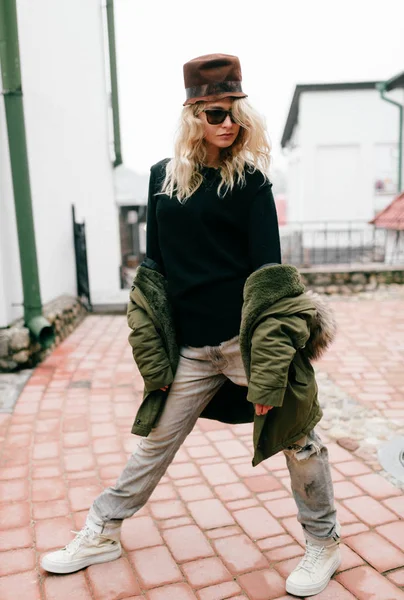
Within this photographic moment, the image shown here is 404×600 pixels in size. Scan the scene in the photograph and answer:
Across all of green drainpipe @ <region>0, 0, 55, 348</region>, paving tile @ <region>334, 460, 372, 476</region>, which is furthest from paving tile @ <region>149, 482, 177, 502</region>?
green drainpipe @ <region>0, 0, 55, 348</region>

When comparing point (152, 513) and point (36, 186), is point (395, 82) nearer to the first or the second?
point (36, 186)

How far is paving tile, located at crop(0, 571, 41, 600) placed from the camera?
214cm

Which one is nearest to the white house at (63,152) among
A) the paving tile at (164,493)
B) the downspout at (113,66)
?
the downspout at (113,66)

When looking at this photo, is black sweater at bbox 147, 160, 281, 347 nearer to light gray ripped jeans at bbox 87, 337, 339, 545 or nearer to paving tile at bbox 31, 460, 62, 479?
light gray ripped jeans at bbox 87, 337, 339, 545

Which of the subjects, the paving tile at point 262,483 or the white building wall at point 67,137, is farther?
the white building wall at point 67,137

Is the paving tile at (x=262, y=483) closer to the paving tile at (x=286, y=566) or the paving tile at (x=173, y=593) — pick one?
the paving tile at (x=286, y=566)

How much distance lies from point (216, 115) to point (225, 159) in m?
0.17

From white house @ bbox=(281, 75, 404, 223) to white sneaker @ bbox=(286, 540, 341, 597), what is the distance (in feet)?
53.8

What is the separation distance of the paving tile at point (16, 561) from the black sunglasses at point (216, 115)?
197 cm

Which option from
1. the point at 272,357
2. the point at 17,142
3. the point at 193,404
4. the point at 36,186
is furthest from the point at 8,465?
the point at 36,186

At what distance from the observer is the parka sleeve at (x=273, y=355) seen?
5.79 ft

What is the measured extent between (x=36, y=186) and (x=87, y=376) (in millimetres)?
2172

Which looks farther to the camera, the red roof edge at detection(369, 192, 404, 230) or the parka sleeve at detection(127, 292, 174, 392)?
the red roof edge at detection(369, 192, 404, 230)

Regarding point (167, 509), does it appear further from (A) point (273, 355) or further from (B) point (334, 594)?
(A) point (273, 355)
